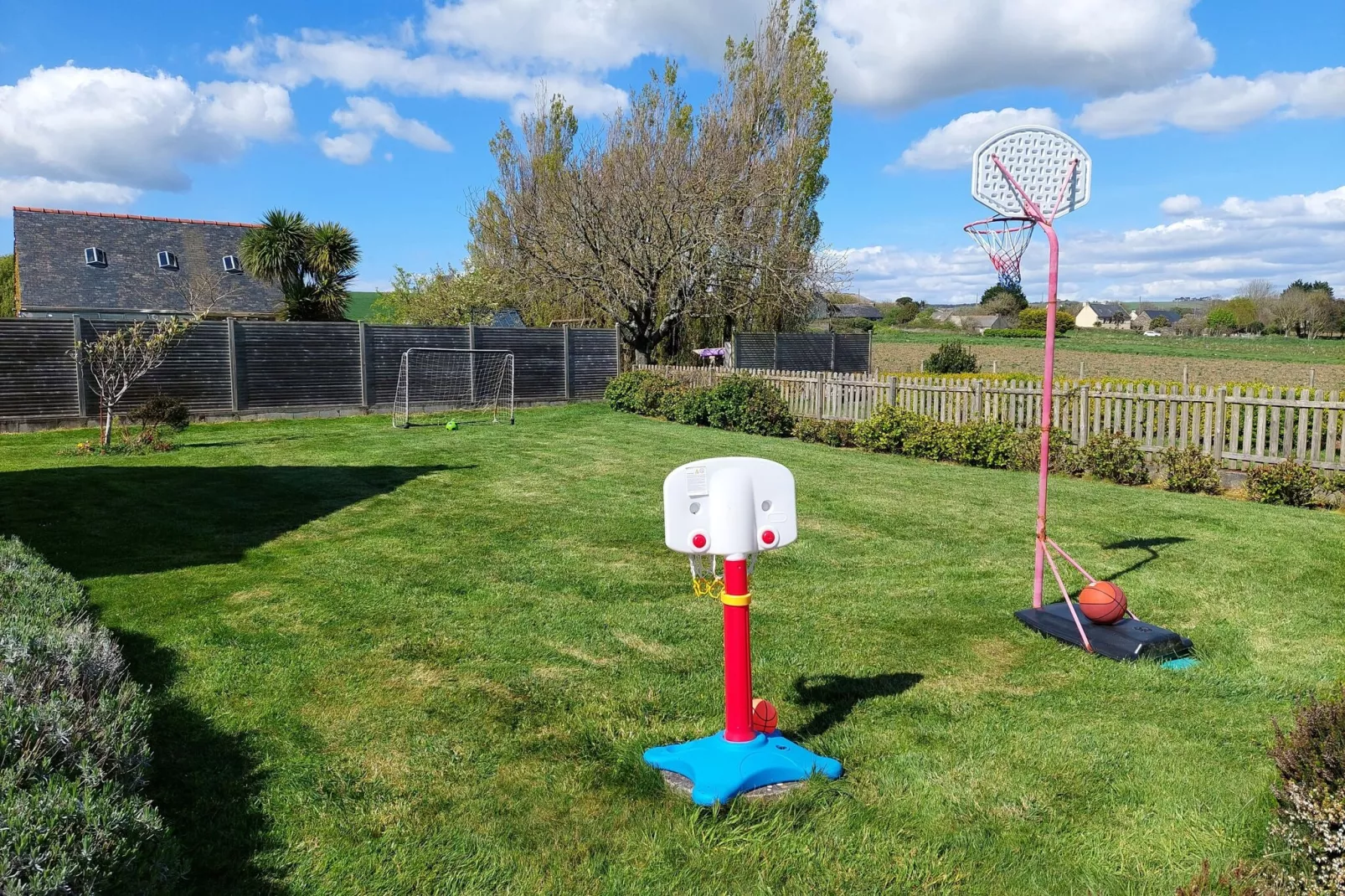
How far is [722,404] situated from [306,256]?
19.7 m

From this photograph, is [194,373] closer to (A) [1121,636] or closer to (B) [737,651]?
(B) [737,651]

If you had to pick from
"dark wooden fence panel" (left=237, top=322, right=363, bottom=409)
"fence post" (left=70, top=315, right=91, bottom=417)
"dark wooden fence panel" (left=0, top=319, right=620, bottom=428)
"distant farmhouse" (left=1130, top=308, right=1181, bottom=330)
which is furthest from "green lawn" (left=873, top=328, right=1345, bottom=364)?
"fence post" (left=70, top=315, right=91, bottom=417)

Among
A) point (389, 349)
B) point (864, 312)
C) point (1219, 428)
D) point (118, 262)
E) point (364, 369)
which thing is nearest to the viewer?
point (1219, 428)

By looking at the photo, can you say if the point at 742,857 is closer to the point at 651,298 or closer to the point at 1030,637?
the point at 1030,637

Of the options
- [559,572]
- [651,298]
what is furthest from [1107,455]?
[651,298]

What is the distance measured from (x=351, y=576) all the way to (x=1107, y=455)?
32.1 ft

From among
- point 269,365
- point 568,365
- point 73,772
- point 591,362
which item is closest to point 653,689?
point 73,772

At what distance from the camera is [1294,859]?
2.73 meters

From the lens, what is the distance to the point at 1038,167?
5.45 m

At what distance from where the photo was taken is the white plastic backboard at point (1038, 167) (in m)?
5.40

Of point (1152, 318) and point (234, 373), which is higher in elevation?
point (1152, 318)

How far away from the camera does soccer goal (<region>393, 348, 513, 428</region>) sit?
2061 cm

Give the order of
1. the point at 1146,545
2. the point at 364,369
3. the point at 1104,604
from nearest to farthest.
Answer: the point at 1104,604
the point at 1146,545
the point at 364,369

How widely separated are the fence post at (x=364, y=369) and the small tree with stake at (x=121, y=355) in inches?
143
